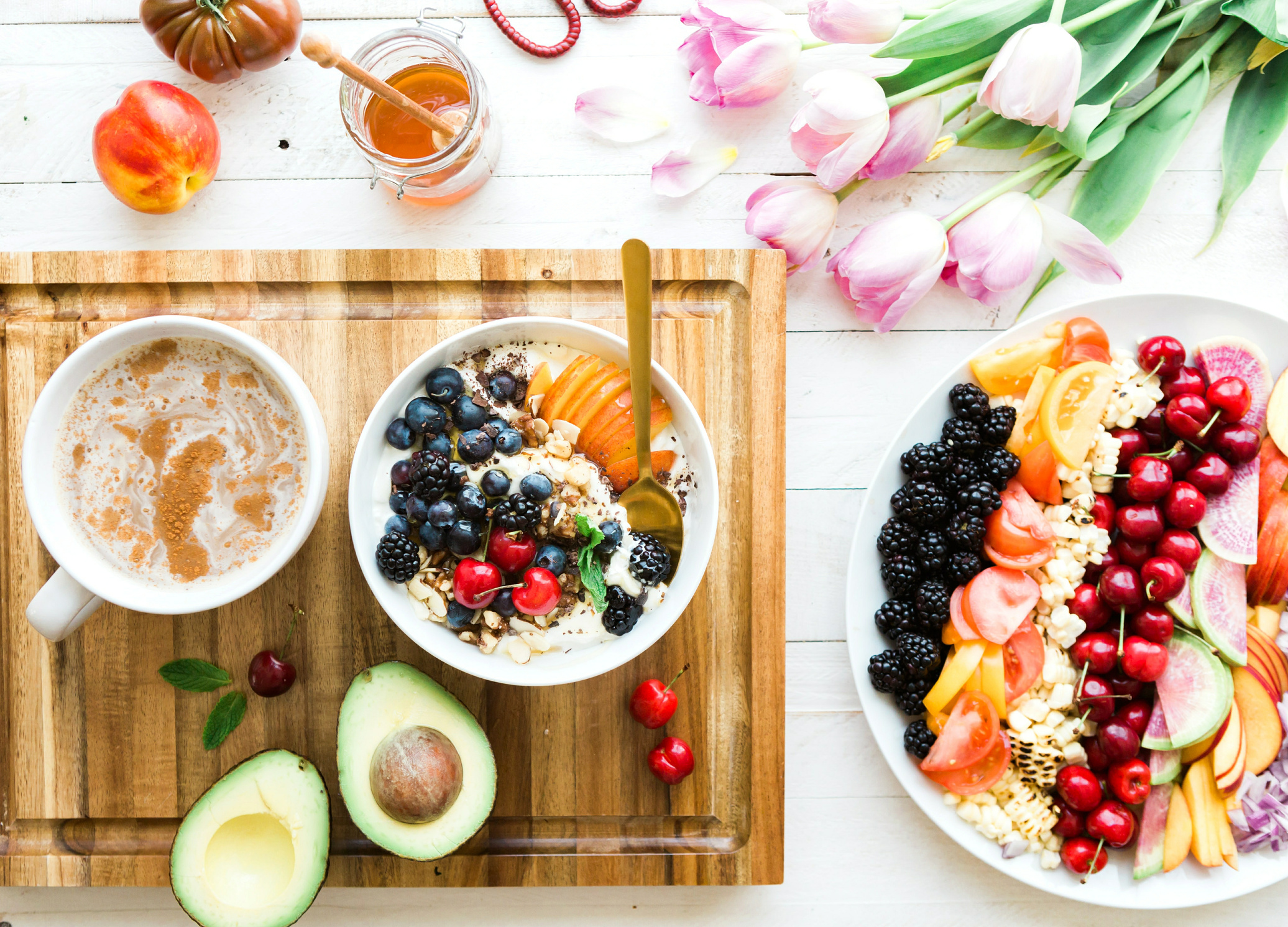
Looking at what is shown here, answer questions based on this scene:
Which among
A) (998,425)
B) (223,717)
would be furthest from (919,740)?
(223,717)

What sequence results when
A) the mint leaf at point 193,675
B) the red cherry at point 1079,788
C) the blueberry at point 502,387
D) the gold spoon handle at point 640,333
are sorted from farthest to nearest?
the red cherry at point 1079,788 → the mint leaf at point 193,675 → the blueberry at point 502,387 → the gold spoon handle at point 640,333

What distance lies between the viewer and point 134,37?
146 centimetres

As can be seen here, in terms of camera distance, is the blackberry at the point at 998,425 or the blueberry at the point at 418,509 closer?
the blueberry at the point at 418,509

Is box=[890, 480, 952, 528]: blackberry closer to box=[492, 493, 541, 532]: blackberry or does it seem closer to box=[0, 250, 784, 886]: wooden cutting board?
box=[0, 250, 784, 886]: wooden cutting board

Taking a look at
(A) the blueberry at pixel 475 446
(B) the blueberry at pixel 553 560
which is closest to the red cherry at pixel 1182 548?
(B) the blueberry at pixel 553 560

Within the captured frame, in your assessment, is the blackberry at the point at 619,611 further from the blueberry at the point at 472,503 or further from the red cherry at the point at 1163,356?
the red cherry at the point at 1163,356

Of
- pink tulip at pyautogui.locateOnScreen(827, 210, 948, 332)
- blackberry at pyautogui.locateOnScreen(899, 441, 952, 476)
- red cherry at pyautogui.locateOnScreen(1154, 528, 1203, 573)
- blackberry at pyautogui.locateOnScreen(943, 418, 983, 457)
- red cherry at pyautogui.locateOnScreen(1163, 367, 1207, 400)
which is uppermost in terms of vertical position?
pink tulip at pyautogui.locateOnScreen(827, 210, 948, 332)

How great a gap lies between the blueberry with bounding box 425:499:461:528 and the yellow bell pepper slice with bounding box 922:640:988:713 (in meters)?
0.82

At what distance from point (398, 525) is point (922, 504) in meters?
0.80

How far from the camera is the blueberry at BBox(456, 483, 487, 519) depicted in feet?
3.58

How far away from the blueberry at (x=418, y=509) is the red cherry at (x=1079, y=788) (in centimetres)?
111

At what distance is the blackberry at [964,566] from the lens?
1351 millimetres

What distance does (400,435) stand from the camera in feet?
3.75

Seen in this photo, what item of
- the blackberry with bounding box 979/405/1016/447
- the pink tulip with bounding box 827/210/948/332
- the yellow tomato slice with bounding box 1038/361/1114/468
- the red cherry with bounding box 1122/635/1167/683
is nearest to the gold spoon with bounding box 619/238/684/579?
the pink tulip with bounding box 827/210/948/332
